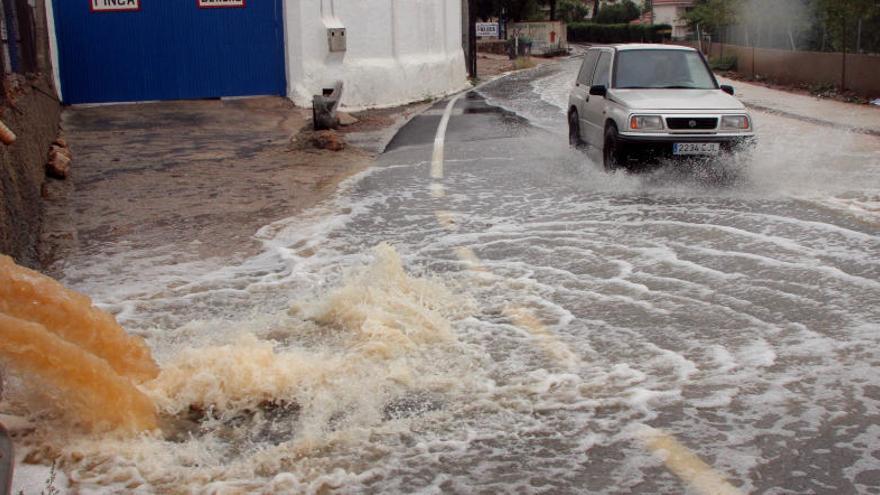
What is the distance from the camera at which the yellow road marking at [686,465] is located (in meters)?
3.79

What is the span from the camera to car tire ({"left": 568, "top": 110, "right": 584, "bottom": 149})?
13333 mm

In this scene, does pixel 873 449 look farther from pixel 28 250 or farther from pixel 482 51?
pixel 482 51

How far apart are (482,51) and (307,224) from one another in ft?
161

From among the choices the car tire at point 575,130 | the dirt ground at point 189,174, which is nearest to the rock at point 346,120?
the dirt ground at point 189,174

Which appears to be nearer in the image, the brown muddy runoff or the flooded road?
the flooded road

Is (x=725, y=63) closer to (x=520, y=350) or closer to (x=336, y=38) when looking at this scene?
(x=336, y=38)

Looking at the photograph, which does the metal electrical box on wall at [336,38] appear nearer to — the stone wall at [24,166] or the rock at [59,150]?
the stone wall at [24,166]

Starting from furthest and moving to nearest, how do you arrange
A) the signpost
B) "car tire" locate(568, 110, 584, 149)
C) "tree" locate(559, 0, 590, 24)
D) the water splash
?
"tree" locate(559, 0, 590, 24), the signpost, "car tire" locate(568, 110, 584, 149), the water splash

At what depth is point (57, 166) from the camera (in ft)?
38.4

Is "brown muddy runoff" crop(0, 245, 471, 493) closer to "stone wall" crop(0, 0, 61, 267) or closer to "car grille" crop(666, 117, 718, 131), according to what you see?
"stone wall" crop(0, 0, 61, 267)

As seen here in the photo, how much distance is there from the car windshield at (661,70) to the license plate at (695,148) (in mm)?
1358

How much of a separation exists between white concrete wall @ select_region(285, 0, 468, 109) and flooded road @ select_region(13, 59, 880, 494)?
1191 cm

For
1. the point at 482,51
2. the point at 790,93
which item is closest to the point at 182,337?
the point at 790,93

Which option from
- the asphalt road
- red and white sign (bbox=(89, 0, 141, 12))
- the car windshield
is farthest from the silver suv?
red and white sign (bbox=(89, 0, 141, 12))
